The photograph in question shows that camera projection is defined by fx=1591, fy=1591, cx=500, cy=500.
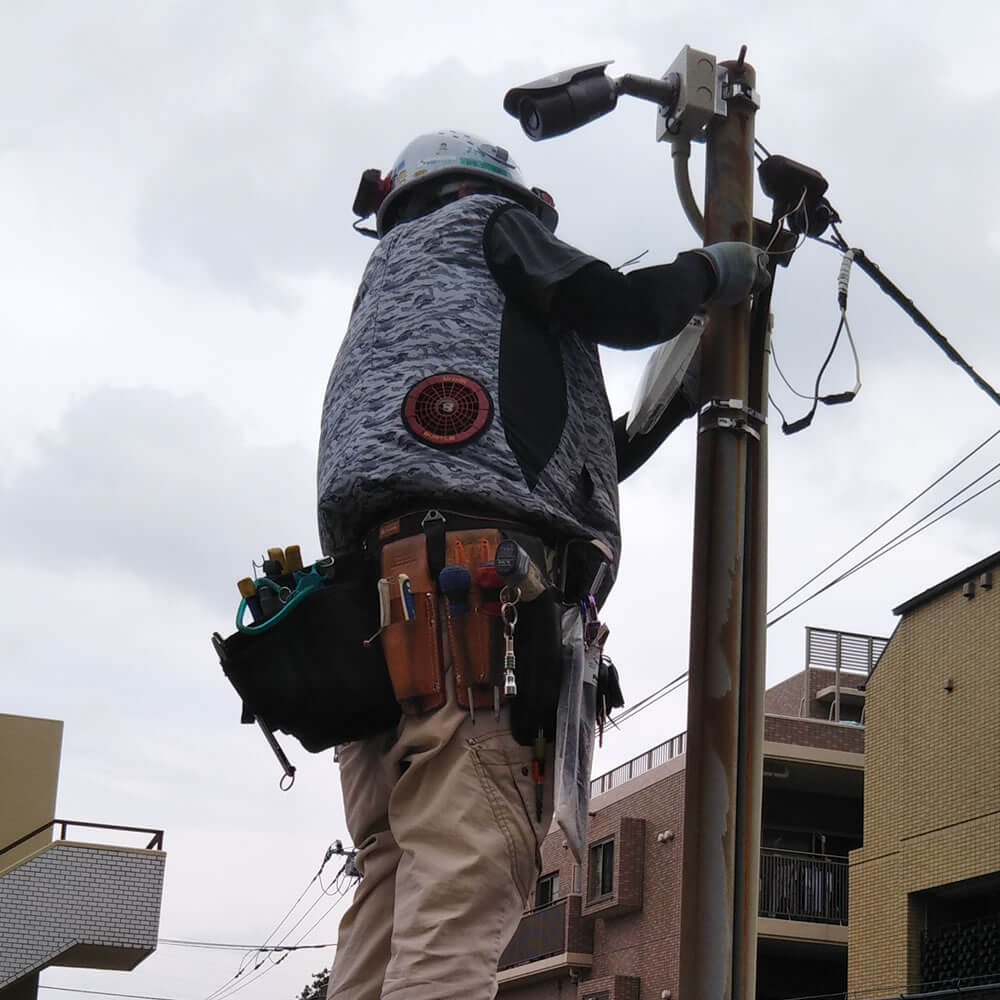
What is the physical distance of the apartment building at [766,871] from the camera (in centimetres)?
2616

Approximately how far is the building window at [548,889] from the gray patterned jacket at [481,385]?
2888 centimetres

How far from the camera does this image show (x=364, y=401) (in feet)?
11.9

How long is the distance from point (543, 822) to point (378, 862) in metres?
0.41

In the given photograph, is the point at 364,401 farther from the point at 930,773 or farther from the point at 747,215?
the point at 930,773

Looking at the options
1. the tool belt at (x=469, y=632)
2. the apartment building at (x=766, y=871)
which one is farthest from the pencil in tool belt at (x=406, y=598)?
the apartment building at (x=766, y=871)

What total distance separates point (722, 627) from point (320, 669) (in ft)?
2.88

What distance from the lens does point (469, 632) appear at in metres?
3.35

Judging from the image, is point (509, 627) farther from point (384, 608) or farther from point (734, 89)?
point (734, 89)

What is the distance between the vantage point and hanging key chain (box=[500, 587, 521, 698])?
3273mm

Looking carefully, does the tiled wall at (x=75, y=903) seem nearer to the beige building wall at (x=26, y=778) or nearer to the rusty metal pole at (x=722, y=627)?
the beige building wall at (x=26, y=778)

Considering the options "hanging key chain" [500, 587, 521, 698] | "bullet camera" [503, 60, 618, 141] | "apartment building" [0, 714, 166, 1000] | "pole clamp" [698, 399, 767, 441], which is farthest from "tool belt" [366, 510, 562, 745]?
"apartment building" [0, 714, 166, 1000]

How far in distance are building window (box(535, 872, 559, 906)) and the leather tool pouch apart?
29087 millimetres

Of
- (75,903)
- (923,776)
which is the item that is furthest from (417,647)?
(923,776)

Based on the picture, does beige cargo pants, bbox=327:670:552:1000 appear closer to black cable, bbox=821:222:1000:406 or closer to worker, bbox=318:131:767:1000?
worker, bbox=318:131:767:1000
